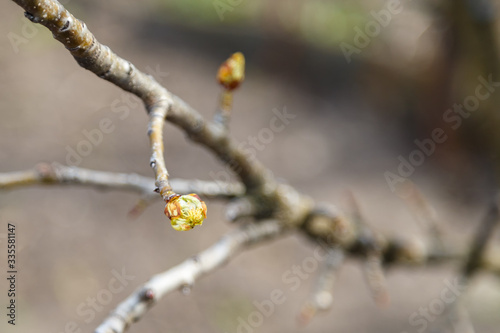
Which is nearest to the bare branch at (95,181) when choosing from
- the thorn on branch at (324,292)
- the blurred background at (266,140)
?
the thorn on branch at (324,292)

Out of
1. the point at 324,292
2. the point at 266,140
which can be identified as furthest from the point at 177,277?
the point at 266,140

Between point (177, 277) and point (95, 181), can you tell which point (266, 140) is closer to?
point (95, 181)

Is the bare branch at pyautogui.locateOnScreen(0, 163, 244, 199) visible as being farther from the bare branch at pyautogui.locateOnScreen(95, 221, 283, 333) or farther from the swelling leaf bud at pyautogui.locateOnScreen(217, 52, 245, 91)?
the swelling leaf bud at pyautogui.locateOnScreen(217, 52, 245, 91)

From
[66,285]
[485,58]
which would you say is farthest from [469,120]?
[66,285]

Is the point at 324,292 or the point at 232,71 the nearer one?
the point at 232,71

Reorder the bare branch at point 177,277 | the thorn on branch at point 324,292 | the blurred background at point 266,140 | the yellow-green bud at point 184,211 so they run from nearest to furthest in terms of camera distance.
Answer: the yellow-green bud at point 184,211 → the bare branch at point 177,277 → the thorn on branch at point 324,292 → the blurred background at point 266,140

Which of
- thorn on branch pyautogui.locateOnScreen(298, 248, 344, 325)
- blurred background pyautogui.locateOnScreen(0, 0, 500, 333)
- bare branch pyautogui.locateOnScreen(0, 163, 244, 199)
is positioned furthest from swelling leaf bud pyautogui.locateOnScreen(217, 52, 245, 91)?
blurred background pyautogui.locateOnScreen(0, 0, 500, 333)

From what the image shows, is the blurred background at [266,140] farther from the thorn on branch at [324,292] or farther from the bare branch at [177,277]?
the bare branch at [177,277]
